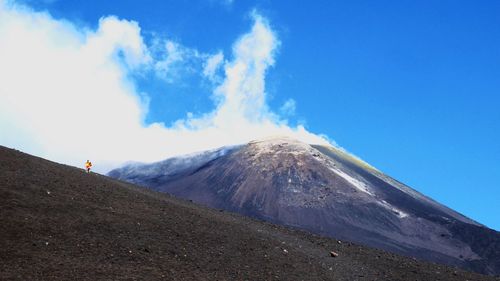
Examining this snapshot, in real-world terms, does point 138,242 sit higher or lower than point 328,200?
lower

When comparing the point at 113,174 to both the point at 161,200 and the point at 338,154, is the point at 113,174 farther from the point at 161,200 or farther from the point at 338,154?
the point at 161,200

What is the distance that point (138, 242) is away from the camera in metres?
20.6

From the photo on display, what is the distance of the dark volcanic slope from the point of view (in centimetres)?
1758

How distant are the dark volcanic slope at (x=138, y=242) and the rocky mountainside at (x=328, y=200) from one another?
1972 inches

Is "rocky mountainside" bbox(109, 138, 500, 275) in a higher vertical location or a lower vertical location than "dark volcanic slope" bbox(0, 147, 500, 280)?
higher

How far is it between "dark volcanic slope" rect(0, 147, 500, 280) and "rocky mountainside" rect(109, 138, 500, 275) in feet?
164

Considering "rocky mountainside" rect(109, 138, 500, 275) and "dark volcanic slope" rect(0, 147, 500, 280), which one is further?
"rocky mountainside" rect(109, 138, 500, 275)

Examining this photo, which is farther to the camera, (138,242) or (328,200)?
(328,200)

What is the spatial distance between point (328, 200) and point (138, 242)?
75496mm

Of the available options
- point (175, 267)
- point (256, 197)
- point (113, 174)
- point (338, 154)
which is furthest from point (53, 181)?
point (338, 154)

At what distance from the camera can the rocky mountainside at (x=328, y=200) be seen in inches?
3361

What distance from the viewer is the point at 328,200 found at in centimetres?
9381

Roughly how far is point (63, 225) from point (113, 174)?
11497cm

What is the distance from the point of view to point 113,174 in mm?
132000
